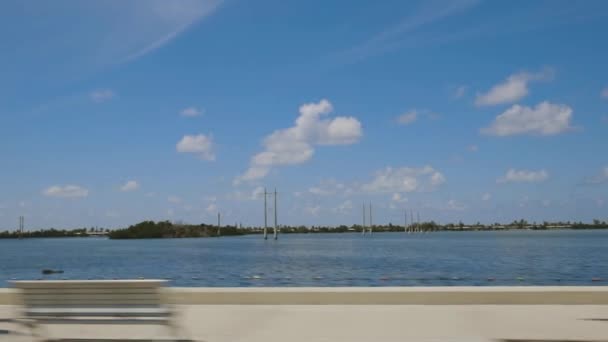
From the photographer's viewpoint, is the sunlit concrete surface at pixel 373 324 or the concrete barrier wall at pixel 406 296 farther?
the concrete barrier wall at pixel 406 296

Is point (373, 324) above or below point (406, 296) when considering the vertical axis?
below

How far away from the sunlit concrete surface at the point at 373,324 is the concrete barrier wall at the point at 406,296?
5.4 inches

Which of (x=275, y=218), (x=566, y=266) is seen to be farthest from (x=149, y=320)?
(x=275, y=218)

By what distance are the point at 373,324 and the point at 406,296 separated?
4.52ft

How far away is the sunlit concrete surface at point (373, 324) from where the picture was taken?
21.6 ft

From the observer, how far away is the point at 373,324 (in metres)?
7.19

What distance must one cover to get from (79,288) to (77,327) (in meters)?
1.44

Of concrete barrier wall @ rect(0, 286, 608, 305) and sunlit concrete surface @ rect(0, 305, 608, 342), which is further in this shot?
concrete barrier wall @ rect(0, 286, 608, 305)

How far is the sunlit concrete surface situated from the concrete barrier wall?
0.14m

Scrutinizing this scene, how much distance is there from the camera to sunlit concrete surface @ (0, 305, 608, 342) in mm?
6574

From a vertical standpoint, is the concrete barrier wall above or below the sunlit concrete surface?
above

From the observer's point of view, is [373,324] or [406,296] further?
[406,296]

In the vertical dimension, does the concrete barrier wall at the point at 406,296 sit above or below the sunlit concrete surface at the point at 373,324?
above

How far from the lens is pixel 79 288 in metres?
5.96
